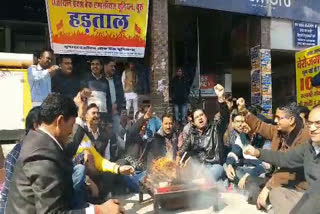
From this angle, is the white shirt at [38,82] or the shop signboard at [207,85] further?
the shop signboard at [207,85]

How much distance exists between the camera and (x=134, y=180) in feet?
18.7

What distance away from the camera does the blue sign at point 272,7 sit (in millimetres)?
9367

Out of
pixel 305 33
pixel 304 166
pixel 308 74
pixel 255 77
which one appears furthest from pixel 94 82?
pixel 305 33

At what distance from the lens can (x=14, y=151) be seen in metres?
3.13

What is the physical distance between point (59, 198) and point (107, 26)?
Result: 6.75 meters

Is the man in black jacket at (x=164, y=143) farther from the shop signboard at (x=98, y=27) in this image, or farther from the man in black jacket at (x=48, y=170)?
the man in black jacket at (x=48, y=170)


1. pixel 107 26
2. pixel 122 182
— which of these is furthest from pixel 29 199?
pixel 107 26

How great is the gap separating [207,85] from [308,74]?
16.0ft

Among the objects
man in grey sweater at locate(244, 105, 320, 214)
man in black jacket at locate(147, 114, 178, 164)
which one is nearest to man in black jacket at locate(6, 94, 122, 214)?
man in grey sweater at locate(244, 105, 320, 214)

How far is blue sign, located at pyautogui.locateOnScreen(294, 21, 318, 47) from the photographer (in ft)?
35.9

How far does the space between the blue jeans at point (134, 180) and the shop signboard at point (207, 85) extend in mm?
6306

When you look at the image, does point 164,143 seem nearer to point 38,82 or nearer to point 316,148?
point 38,82

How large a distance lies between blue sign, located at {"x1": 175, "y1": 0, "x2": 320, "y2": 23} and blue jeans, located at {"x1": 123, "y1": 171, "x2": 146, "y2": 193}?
4.96 metres

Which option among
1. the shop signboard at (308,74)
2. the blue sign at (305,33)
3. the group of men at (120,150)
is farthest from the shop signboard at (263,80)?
the group of men at (120,150)
